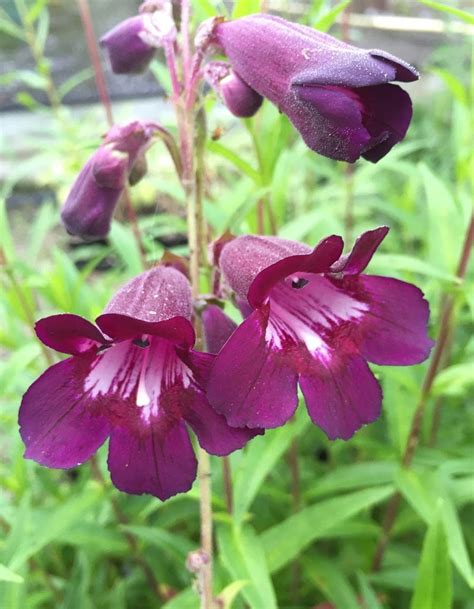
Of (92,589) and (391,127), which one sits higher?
(391,127)

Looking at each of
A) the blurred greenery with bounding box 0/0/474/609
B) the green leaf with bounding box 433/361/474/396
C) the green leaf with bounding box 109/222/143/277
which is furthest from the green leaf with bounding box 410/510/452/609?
the green leaf with bounding box 109/222/143/277

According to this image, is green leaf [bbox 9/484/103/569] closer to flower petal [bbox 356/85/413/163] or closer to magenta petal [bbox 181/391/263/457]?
magenta petal [bbox 181/391/263/457]

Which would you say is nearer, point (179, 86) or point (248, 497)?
point (179, 86)

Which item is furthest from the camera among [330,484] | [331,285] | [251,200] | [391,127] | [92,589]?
[92,589]

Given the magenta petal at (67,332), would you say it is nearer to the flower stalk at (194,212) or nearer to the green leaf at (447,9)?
the flower stalk at (194,212)

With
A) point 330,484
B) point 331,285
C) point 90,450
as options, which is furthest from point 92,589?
point 331,285

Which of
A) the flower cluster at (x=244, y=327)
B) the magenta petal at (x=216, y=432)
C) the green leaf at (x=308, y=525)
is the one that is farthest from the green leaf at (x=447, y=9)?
the green leaf at (x=308, y=525)

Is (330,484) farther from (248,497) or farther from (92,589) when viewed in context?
(92,589)
